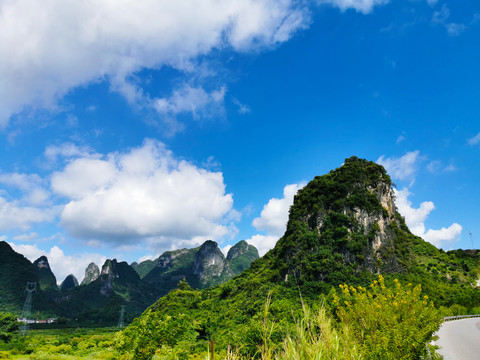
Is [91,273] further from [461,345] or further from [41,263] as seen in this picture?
[461,345]

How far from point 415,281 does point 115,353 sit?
4140cm

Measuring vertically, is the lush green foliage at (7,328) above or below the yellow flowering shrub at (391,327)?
below

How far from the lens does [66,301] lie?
104 metres

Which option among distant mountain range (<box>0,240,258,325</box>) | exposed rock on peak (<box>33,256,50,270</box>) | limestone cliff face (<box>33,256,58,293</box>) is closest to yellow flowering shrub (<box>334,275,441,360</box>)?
distant mountain range (<box>0,240,258,325</box>)

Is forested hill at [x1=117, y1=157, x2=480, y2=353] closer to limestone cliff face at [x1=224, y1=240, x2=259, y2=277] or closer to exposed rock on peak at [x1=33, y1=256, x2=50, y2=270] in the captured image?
limestone cliff face at [x1=224, y1=240, x2=259, y2=277]

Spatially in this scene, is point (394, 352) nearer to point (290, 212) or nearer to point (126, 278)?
point (290, 212)

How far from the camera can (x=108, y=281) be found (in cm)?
11625

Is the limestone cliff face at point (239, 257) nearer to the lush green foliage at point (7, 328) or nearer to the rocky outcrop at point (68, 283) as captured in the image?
the rocky outcrop at point (68, 283)

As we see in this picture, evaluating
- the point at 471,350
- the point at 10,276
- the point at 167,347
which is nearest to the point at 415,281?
the point at 471,350

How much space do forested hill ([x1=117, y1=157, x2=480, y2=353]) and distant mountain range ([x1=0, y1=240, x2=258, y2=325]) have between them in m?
55.2

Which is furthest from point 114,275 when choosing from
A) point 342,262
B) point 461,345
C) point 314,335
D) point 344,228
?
point 314,335

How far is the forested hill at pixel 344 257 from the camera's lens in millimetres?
36000

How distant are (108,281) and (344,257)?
110 m

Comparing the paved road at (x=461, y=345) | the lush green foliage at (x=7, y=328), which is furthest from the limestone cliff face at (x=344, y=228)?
the lush green foliage at (x=7, y=328)
